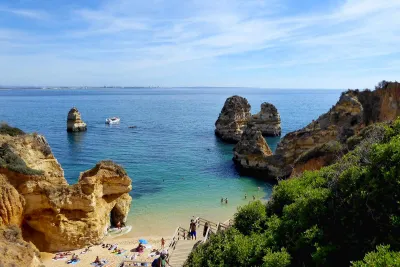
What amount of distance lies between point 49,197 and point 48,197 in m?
0.07

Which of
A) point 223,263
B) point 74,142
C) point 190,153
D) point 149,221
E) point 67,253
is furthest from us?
point 74,142

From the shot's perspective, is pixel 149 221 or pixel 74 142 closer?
pixel 149 221

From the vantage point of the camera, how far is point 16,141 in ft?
85.0

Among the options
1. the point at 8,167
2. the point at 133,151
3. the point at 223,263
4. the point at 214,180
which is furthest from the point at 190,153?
the point at 223,263

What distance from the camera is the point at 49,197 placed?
23.7 metres

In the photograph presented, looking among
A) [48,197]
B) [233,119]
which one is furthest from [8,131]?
[233,119]

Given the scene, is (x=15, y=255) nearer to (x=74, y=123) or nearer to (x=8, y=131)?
(x=8, y=131)

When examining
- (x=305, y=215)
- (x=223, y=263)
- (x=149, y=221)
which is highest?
(x=305, y=215)

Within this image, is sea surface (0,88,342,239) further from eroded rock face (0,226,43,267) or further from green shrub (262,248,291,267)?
green shrub (262,248,291,267)

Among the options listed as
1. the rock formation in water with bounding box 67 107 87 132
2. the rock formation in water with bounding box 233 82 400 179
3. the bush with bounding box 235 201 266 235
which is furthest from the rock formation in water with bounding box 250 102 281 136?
the bush with bounding box 235 201 266 235

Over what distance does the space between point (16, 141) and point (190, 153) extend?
37193 mm

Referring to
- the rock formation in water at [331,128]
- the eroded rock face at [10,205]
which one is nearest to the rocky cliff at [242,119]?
the rock formation in water at [331,128]

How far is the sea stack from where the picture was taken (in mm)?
76569

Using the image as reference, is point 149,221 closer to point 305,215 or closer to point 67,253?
point 67,253
